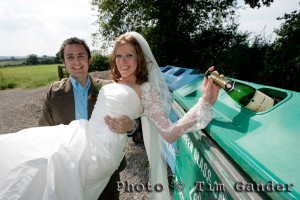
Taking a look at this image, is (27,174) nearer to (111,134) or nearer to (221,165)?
(111,134)

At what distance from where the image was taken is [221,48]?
9.77 metres

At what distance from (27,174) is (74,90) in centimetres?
111

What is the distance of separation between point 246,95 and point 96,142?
4.17 ft

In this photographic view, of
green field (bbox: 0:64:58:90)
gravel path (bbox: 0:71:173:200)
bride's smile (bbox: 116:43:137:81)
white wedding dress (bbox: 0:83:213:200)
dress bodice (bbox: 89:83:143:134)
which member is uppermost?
bride's smile (bbox: 116:43:137:81)

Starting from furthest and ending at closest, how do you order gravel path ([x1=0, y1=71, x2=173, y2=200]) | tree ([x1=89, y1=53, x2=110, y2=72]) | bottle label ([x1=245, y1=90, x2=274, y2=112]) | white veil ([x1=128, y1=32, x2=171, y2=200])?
tree ([x1=89, y1=53, x2=110, y2=72]), gravel path ([x1=0, y1=71, x2=173, y2=200]), white veil ([x1=128, y1=32, x2=171, y2=200]), bottle label ([x1=245, y1=90, x2=274, y2=112])

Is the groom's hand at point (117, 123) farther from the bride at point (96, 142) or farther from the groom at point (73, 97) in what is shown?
the groom at point (73, 97)

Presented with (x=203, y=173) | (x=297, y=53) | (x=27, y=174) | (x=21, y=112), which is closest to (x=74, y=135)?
(x=27, y=174)

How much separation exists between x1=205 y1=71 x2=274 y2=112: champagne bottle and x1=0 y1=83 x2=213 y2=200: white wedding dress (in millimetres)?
216

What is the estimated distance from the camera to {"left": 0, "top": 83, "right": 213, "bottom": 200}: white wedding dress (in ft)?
3.33

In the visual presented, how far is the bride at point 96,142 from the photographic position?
1028 mm

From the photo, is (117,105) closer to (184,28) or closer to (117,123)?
(117,123)

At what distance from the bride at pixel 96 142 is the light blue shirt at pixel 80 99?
1.46 ft

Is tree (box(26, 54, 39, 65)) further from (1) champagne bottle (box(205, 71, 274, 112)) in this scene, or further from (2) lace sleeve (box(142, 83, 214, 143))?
(1) champagne bottle (box(205, 71, 274, 112))

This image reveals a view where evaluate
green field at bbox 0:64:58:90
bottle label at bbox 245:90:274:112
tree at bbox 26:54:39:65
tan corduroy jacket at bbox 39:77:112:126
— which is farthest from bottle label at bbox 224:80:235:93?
tree at bbox 26:54:39:65
